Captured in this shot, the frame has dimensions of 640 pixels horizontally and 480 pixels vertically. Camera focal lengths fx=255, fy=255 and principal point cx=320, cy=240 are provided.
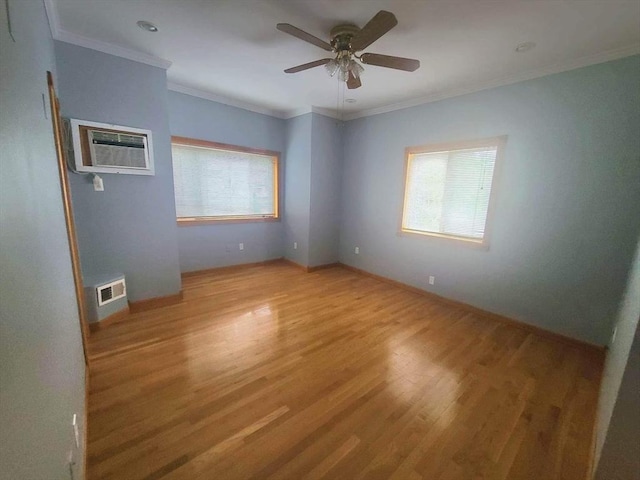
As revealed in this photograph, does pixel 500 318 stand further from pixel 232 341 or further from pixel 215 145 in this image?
pixel 215 145

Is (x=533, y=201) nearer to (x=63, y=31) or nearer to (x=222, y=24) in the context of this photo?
(x=222, y=24)

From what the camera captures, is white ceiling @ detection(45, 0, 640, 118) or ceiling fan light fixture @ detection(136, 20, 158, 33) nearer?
white ceiling @ detection(45, 0, 640, 118)

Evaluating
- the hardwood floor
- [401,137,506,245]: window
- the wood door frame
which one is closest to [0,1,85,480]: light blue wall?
the hardwood floor

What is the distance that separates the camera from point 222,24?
199cm

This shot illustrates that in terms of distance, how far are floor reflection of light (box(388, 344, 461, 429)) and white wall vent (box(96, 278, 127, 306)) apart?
2.72 meters

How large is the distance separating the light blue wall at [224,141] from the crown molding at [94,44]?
2.82ft

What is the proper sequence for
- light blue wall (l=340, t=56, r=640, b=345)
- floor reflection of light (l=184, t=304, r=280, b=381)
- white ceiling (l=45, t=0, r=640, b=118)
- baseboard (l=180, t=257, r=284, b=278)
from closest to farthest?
white ceiling (l=45, t=0, r=640, b=118)
floor reflection of light (l=184, t=304, r=280, b=381)
light blue wall (l=340, t=56, r=640, b=345)
baseboard (l=180, t=257, r=284, b=278)

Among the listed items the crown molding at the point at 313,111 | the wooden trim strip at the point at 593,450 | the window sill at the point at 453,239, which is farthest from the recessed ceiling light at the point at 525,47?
the wooden trim strip at the point at 593,450

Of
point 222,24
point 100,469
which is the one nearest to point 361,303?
point 100,469

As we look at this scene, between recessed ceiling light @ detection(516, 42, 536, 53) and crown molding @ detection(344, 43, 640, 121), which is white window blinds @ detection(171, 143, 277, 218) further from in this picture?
recessed ceiling light @ detection(516, 42, 536, 53)

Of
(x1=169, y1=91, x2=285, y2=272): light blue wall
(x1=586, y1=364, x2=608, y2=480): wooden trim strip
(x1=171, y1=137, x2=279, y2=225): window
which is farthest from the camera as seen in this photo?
(x1=171, y1=137, x2=279, y2=225): window

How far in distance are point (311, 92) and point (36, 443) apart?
3.75 metres

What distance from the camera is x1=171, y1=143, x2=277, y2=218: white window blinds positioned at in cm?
374

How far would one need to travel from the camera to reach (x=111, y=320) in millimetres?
2559
